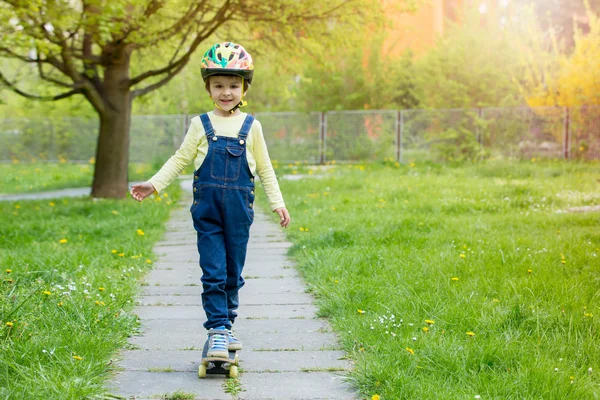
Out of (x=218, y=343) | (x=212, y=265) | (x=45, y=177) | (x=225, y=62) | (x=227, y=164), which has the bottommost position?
(x=218, y=343)

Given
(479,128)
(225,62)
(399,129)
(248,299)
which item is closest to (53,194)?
(399,129)

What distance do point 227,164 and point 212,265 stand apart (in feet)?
1.81

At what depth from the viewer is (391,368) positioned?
3.49 meters

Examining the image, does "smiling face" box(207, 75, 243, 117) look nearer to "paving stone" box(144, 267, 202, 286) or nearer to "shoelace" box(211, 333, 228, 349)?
"shoelace" box(211, 333, 228, 349)

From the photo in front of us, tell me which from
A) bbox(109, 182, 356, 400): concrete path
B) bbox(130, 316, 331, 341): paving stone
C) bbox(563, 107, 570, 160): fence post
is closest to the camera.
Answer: bbox(109, 182, 356, 400): concrete path

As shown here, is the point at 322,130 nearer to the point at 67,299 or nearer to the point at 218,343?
the point at 67,299

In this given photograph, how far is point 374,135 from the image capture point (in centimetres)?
2058

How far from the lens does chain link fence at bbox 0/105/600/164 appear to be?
18.7m

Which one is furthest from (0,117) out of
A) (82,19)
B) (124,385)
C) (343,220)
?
(124,385)

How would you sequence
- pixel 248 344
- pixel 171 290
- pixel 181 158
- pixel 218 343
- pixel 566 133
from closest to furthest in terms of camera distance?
1. pixel 218 343
2. pixel 181 158
3. pixel 248 344
4. pixel 171 290
5. pixel 566 133

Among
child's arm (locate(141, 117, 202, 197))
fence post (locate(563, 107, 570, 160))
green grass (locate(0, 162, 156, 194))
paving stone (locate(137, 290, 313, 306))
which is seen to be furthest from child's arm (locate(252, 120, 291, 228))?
fence post (locate(563, 107, 570, 160))

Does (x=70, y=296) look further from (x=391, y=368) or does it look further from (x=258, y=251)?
(x=258, y=251)

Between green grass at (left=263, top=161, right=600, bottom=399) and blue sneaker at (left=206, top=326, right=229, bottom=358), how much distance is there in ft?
2.21

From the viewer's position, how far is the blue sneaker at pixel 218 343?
11.8ft
